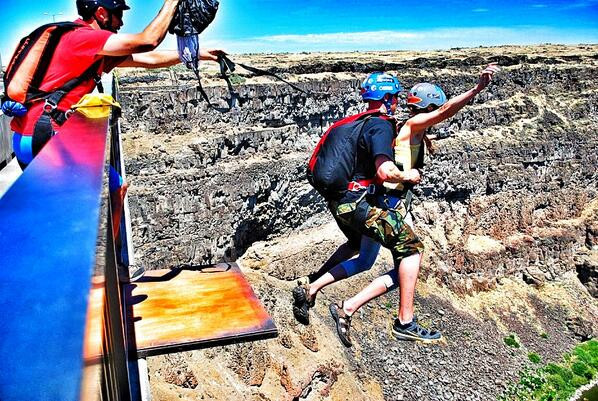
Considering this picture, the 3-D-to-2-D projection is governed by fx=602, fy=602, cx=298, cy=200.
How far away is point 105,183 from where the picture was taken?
9.75 ft

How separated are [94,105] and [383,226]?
3.61 metres

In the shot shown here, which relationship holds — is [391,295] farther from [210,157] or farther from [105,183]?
[105,183]

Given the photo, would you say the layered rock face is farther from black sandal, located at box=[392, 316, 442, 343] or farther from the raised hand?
the raised hand

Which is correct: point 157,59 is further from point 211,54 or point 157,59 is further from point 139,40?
point 139,40

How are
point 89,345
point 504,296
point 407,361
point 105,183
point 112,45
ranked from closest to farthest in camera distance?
point 89,345 → point 105,183 → point 112,45 → point 407,361 → point 504,296

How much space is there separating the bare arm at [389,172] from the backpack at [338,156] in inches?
18.9

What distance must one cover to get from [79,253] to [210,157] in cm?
2344

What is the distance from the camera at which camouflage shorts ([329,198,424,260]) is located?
7.35m

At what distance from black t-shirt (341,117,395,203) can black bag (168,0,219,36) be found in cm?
219

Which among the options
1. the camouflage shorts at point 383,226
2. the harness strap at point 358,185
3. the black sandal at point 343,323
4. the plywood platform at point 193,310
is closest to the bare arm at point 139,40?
the plywood platform at point 193,310

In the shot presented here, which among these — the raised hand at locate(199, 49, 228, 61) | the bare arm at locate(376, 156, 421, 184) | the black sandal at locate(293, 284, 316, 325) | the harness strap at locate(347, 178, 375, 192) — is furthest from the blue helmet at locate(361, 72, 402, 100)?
the black sandal at locate(293, 284, 316, 325)

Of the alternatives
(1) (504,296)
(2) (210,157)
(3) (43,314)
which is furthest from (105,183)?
(1) (504,296)

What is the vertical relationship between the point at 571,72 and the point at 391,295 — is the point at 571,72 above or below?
above

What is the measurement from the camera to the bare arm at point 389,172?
22.5 ft
